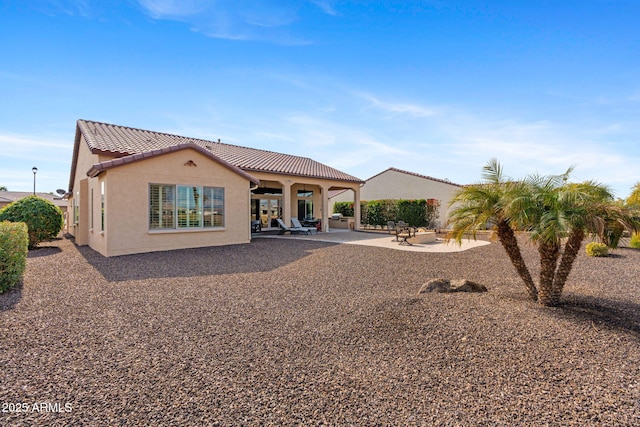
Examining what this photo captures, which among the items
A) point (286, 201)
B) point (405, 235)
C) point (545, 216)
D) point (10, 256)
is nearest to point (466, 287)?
point (545, 216)

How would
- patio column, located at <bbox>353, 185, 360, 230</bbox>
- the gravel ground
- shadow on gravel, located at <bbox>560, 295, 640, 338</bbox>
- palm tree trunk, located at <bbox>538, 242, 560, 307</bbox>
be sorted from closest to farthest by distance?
the gravel ground, shadow on gravel, located at <bbox>560, 295, 640, 338</bbox>, palm tree trunk, located at <bbox>538, 242, 560, 307</bbox>, patio column, located at <bbox>353, 185, 360, 230</bbox>

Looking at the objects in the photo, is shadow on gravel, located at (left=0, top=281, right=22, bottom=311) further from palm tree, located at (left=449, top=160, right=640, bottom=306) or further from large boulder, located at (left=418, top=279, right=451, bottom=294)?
palm tree, located at (left=449, top=160, right=640, bottom=306)

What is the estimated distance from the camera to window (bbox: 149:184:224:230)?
12836 mm

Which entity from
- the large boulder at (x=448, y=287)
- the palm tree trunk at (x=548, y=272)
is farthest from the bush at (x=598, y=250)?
the palm tree trunk at (x=548, y=272)

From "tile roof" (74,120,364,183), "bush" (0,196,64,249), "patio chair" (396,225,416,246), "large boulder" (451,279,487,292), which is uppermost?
"tile roof" (74,120,364,183)

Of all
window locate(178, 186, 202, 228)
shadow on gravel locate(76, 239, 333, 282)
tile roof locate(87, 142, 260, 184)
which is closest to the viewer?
shadow on gravel locate(76, 239, 333, 282)

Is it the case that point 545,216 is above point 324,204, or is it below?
below

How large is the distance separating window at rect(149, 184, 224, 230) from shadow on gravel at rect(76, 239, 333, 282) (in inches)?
47.8

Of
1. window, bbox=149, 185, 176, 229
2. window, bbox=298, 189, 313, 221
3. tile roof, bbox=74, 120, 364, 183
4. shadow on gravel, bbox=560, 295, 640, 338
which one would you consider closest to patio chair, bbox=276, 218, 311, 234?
tile roof, bbox=74, 120, 364, 183

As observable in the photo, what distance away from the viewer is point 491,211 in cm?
620

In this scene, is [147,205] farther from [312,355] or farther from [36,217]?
[312,355]

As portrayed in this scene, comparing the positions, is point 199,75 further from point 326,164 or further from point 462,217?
point 326,164

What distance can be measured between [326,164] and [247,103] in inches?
537

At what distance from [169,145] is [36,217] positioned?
23.3ft
